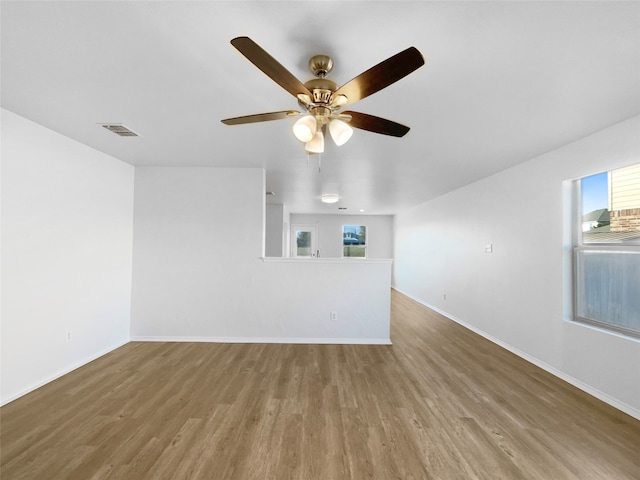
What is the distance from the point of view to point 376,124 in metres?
1.78

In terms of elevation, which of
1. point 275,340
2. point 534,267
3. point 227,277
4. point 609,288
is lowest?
point 275,340

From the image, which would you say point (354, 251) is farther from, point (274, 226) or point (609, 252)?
point (609, 252)

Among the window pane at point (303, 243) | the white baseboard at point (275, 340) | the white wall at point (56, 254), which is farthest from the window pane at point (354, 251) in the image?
the white wall at point (56, 254)

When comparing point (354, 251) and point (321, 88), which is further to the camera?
point (354, 251)

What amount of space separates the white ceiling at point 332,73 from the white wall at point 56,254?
13.7 inches

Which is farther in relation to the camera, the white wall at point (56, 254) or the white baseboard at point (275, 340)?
the white baseboard at point (275, 340)

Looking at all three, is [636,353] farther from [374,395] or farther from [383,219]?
[383,219]

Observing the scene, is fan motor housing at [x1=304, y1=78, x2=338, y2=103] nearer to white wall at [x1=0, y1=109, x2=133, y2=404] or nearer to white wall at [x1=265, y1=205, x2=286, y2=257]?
white wall at [x1=0, y1=109, x2=133, y2=404]

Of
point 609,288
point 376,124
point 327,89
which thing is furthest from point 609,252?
point 327,89

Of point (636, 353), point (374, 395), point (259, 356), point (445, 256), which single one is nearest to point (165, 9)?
point (374, 395)

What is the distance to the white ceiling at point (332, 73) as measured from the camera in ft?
4.44

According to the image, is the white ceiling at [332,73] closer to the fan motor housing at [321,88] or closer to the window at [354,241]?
the fan motor housing at [321,88]

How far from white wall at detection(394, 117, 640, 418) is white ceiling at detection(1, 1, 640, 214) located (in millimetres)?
315

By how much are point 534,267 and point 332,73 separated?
325 centimetres
